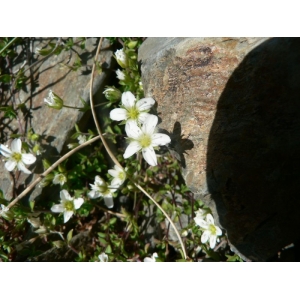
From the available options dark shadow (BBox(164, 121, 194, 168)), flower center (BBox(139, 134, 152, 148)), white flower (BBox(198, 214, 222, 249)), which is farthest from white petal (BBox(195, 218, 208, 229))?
flower center (BBox(139, 134, 152, 148))

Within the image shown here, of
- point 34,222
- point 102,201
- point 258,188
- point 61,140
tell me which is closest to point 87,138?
point 61,140

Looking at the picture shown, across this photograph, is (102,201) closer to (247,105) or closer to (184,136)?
(184,136)

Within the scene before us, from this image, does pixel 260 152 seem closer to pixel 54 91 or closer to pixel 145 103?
Answer: pixel 145 103

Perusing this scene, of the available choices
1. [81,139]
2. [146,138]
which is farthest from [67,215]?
[146,138]

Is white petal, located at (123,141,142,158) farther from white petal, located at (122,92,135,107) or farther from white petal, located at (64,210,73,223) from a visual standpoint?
white petal, located at (64,210,73,223)

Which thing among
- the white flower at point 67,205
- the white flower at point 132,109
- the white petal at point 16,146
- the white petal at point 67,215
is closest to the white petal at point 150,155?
the white flower at point 132,109

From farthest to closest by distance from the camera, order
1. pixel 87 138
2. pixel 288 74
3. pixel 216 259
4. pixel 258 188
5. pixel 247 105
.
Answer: pixel 87 138 < pixel 216 259 < pixel 258 188 < pixel 247 105 < pixel 288 74
